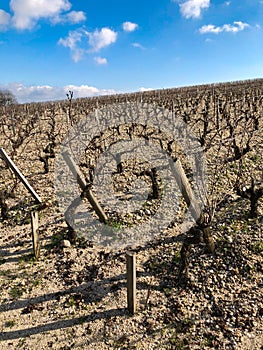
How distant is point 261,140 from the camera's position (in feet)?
42.5

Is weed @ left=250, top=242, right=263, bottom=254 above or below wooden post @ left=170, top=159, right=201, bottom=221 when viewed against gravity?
below

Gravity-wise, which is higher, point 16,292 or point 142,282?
point 142,282

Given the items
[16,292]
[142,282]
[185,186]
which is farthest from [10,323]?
[185,186]

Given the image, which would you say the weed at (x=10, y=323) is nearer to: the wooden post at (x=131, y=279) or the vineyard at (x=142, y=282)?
the vineyard at (x=142, y=282)

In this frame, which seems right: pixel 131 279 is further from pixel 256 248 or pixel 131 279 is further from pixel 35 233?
pixel 256 248

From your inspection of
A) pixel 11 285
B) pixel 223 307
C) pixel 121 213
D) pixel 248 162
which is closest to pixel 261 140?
pixel 248 162

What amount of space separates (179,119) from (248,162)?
836 centimetres

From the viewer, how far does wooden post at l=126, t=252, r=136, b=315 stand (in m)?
4.02

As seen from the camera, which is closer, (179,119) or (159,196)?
(159,196)

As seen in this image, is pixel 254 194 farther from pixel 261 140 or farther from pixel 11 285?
pixel 261 140

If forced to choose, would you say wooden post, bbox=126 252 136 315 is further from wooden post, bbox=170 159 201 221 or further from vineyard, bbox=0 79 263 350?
wooden post, bbox=170 159 201 221

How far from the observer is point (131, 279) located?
4.17 metres

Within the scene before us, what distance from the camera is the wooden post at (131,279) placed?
4.02m

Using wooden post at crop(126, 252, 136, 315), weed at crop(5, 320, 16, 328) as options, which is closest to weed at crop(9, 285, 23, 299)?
weed at crop(5, 320, 16, 328)
